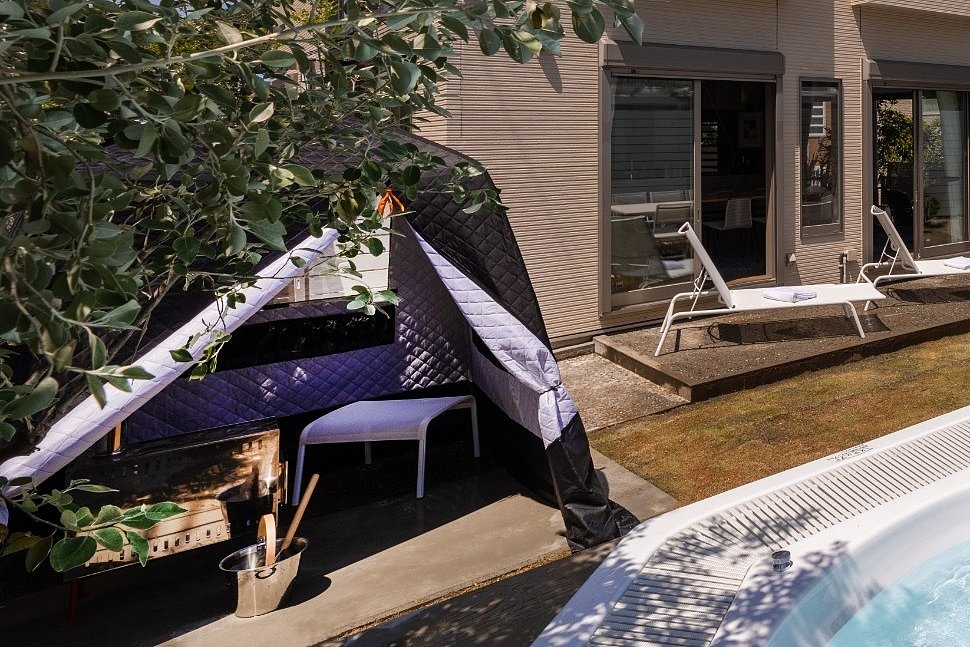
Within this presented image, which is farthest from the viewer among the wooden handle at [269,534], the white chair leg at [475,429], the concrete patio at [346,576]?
the white chair leg at [475,429]

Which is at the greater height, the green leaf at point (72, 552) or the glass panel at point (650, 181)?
the glass panel at point (650, 181)

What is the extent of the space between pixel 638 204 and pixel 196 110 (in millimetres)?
7182

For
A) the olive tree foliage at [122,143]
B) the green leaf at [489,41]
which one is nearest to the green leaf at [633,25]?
the olive tree foliage at [122,143]

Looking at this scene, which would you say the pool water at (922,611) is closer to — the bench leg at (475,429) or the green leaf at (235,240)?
the bench leg at (475,429)

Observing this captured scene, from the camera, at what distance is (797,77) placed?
892 cm

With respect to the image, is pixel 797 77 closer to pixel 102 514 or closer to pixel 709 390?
pixel 709 390

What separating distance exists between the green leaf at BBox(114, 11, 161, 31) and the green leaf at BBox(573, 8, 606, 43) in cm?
64

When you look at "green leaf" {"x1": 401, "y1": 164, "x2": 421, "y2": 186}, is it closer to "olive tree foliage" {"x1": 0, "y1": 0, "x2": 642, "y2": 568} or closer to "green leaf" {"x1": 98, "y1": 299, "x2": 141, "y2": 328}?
"olive tree foliage" {"x1": 0, "y1": 0, "x2": 642, "y2": 568}

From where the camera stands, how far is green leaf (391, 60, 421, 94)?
1.23 meters

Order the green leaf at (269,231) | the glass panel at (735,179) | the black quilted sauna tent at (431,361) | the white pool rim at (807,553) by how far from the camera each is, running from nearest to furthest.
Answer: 1. the green leaf at (269,231)
2. the white pool rim at (807,553)
3. the black quilted sauna tent at (431,361)
4. the glass panel at (735,179)

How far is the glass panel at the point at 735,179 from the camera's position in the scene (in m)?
8.66

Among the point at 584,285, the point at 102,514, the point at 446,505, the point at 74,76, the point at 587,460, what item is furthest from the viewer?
the point at 584,285

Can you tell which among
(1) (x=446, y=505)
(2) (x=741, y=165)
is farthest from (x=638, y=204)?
(1) (x=446, y=505)

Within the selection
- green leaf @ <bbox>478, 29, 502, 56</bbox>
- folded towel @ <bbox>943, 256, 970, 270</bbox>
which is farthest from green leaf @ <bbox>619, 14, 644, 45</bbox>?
folded towel @ <bbox>943, 256, 970, 270</bbox>
